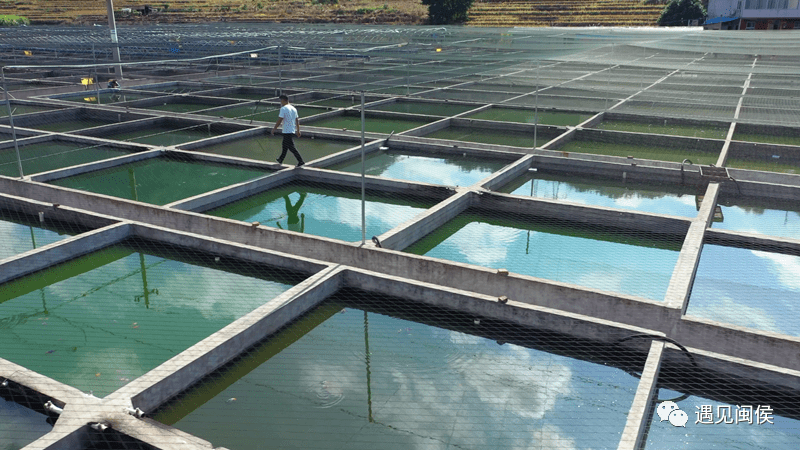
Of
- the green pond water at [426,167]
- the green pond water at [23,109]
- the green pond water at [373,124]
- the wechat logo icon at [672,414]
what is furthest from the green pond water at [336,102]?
the wechat logo icon at [672,414]

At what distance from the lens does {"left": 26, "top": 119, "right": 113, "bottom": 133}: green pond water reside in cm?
1909

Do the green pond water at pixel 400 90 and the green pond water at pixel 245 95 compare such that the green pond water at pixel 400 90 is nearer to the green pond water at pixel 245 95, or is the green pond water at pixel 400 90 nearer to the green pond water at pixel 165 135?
the green pond water at pixel 245 95

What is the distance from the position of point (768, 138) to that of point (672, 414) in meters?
14.4

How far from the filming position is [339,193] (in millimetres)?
12953

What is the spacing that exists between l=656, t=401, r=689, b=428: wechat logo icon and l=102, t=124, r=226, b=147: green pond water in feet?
45.0

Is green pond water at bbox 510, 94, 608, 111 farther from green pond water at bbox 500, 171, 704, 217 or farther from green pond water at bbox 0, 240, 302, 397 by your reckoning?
green pond water at bbox 0, 240, 302, 397

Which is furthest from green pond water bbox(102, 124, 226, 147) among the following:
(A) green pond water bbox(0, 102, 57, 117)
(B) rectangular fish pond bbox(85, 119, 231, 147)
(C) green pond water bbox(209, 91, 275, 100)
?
(C) green pond water bbox(209, 91, 275, 100)

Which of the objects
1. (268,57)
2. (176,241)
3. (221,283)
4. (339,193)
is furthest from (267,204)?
(268,57)

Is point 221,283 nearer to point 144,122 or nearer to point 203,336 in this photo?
point 203,336

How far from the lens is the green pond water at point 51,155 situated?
1410 cm

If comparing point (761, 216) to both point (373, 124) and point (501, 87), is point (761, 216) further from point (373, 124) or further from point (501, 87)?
point (501, 87)

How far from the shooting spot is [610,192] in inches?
533

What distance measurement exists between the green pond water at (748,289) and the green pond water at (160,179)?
8.59 meters

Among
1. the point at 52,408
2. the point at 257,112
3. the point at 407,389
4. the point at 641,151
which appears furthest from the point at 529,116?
the point at 52,408
